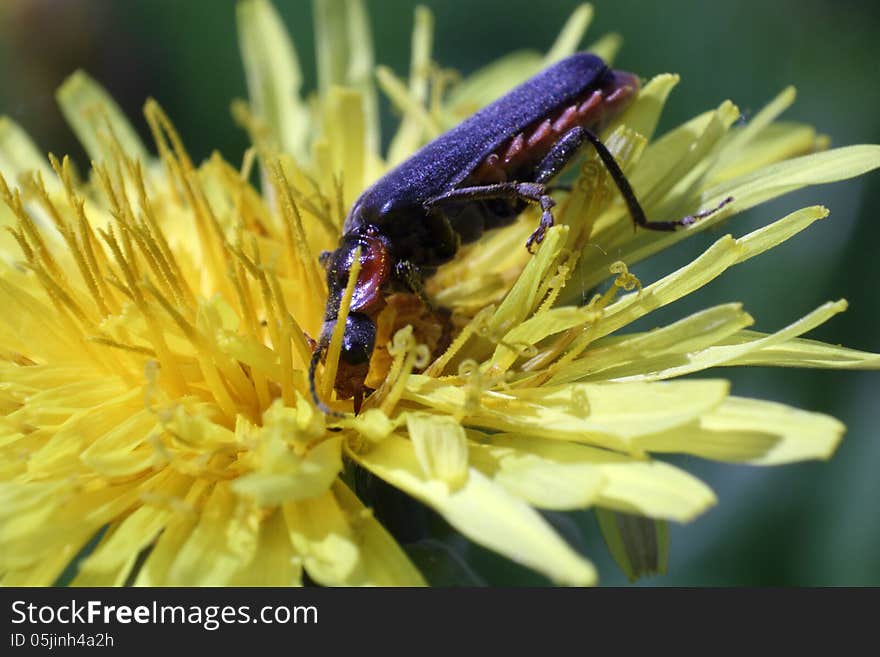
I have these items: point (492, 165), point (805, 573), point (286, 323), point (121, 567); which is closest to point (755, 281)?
point (805, 573)

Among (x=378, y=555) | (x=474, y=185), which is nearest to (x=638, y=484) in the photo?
(x=378, y=555)

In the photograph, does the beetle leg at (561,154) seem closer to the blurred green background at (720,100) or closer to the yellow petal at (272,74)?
the blurred green background at (720,100)

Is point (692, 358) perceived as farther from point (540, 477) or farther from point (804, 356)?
point (540, 477)

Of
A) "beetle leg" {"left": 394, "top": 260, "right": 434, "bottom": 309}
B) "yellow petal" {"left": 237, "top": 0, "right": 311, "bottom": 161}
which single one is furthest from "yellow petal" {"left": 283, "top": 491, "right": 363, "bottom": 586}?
"yellow petal" {"left": 237, "top": 0, "right": 311, "bottom": 161}

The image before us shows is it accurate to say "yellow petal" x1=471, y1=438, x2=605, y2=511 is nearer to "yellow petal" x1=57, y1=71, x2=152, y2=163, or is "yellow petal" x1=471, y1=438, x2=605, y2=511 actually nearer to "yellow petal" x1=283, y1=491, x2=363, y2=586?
"yellow petal" x1=283, y1=491, x2=363, y2=586

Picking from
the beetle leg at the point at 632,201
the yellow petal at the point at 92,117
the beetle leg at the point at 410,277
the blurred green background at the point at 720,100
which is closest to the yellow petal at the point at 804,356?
the blurred green background at the point at 720,100
